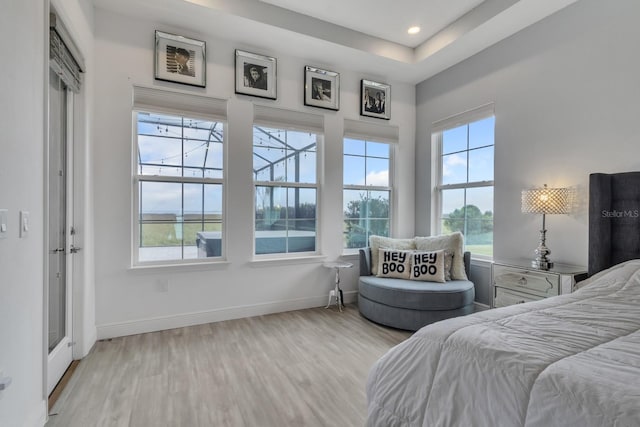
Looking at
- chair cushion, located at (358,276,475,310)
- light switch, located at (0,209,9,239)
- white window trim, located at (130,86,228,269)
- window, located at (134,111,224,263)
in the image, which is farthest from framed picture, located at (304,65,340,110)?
light switch, located at (0,209,9,239)

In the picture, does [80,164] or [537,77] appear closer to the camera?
[80,164]

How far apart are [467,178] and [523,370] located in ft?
10.1

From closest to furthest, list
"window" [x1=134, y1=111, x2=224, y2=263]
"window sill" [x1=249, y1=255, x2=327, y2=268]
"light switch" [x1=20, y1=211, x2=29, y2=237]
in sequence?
"light switch" [x1=20, y1=211, x2=29, y2=237] → "window" [x1=134, y1=111, x2=224, y2=263] → "window sill" [x1=249, y1=255, x2=327, y2=268]

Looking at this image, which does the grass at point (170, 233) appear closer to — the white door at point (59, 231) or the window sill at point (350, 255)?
the white door at point (59, 231)

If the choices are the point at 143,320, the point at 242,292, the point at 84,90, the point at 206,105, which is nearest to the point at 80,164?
the point at 84,90

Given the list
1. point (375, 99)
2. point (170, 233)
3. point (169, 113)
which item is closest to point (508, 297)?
point (375, 99)

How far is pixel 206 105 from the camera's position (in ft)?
10.3

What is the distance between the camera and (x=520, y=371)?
96cm

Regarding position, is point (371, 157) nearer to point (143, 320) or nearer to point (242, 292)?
point (242, 292)

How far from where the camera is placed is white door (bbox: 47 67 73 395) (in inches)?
79.3

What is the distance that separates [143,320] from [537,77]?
13.9ft

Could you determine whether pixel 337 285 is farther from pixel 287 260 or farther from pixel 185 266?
pixel 185 266

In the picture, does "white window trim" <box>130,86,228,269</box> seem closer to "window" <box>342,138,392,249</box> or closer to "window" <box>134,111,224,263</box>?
"window" <box>134,111,224,263</box>

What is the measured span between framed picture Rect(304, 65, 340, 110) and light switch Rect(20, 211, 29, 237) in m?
2.74
